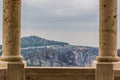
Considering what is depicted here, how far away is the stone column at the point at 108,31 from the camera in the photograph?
38.4 metres

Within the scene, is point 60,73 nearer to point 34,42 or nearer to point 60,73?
point 60,73

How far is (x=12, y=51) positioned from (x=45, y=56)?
4370 centimetres

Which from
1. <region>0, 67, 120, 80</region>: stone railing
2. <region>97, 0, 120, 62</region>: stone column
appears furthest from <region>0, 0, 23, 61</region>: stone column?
<region>97, 0, 120, 62</region>: stone column

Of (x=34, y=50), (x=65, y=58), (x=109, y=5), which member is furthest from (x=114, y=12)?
(x=34, y=50)

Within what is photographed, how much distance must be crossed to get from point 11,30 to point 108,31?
329 inches

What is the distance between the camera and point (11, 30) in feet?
126

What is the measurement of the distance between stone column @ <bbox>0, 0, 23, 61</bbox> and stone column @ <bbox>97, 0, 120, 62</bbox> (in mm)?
7182

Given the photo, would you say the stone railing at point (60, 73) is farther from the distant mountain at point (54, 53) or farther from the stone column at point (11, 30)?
the distant mountain at point (54, 53)

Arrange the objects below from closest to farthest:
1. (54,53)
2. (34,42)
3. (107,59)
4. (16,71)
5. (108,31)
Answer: (16,71), (108,31), (107,59), (34,42), (54,53)

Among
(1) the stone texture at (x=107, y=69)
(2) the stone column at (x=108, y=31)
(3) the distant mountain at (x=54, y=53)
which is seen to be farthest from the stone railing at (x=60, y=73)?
(3) the distant mountain at (x=54, y=53)

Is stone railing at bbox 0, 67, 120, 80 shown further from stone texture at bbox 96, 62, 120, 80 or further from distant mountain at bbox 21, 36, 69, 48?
distant mountain at bbox 21, 36, 69, 48

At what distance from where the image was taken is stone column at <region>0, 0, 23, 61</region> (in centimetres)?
3828

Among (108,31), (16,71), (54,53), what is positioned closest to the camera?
(16,71)

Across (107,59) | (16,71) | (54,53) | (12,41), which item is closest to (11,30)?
(12,41)
